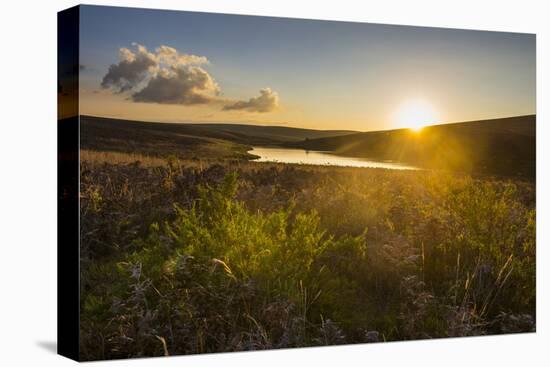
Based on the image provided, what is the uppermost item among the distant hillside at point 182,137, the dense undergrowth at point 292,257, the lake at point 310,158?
the distant hillside at point 182,137

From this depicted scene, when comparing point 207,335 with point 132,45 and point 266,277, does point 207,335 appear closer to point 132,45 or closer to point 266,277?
point 266,277

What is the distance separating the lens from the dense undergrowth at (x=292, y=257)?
799cm

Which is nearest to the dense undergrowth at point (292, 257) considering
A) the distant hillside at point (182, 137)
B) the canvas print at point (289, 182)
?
the canvas print at point (289, 182)

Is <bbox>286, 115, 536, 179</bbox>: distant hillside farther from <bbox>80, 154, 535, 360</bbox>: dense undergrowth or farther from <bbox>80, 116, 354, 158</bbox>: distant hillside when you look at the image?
<bbox>80, 116, 354, 158</bbox>: distant hillside

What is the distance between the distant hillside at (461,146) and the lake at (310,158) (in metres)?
0.06

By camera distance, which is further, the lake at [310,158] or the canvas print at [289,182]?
the lake at [310,158]

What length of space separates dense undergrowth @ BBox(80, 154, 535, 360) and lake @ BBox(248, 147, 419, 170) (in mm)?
76

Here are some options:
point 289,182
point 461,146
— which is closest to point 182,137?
point 289,182

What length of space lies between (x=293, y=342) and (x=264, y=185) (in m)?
1.39

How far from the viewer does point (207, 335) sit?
820 cm

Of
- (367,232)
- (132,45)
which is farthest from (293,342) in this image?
(132,45)

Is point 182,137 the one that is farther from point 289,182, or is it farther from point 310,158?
point 310,158

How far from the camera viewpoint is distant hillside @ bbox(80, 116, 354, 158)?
791cm

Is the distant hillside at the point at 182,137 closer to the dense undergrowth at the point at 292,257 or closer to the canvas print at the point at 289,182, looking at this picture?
the canvas print at the point at 289,182
